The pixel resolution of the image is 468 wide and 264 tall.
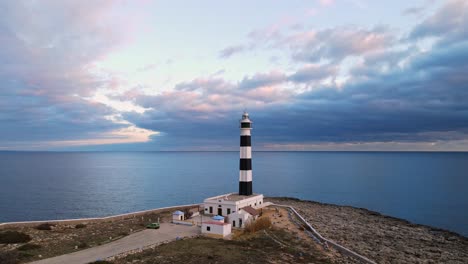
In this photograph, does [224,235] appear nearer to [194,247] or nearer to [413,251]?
[194,247]

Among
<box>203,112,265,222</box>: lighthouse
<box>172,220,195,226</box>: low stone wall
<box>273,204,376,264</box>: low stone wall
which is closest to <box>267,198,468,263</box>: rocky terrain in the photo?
<box>273,204,376,264</box>: low stone wall

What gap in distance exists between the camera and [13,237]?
82.9 feet

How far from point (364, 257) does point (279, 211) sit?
15.4m

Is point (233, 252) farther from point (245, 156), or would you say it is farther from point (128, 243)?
point (245, 156)

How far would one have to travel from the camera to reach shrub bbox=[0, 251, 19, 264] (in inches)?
813

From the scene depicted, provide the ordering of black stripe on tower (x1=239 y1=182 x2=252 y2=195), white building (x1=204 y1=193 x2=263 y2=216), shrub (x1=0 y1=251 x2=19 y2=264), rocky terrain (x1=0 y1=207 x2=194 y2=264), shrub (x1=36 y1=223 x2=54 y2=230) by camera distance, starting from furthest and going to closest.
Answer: black stripe on tower (x1=239 y1=182 x2=252 y2=195) < white building (x1=204 y1=193 x2=263 y2=216) < shrub (x1=36 y1=223 x2=54 y2=230) < rocky terrain (x1=0 y1=207 x2=194 y2=264) < shrub (x1=0 y1=251 x2=19 y2=264)

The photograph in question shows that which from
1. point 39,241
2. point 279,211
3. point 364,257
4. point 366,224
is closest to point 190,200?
point 279,211

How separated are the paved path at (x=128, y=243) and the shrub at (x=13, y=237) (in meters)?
5.76

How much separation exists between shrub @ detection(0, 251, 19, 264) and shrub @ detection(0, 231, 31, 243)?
300 centimetres

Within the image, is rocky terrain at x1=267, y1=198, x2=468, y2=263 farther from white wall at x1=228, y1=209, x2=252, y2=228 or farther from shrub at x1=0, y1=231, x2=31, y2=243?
shrub at x1=0, y1=231, x2=31, y2=243

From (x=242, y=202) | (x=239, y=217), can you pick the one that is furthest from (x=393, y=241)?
(x=242, y=202)

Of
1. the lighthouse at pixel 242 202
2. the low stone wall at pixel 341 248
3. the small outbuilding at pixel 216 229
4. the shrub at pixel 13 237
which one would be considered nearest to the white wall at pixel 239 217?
the lighthouse at pixel 242 202

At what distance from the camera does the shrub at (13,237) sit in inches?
979

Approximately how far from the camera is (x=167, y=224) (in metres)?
32.4
